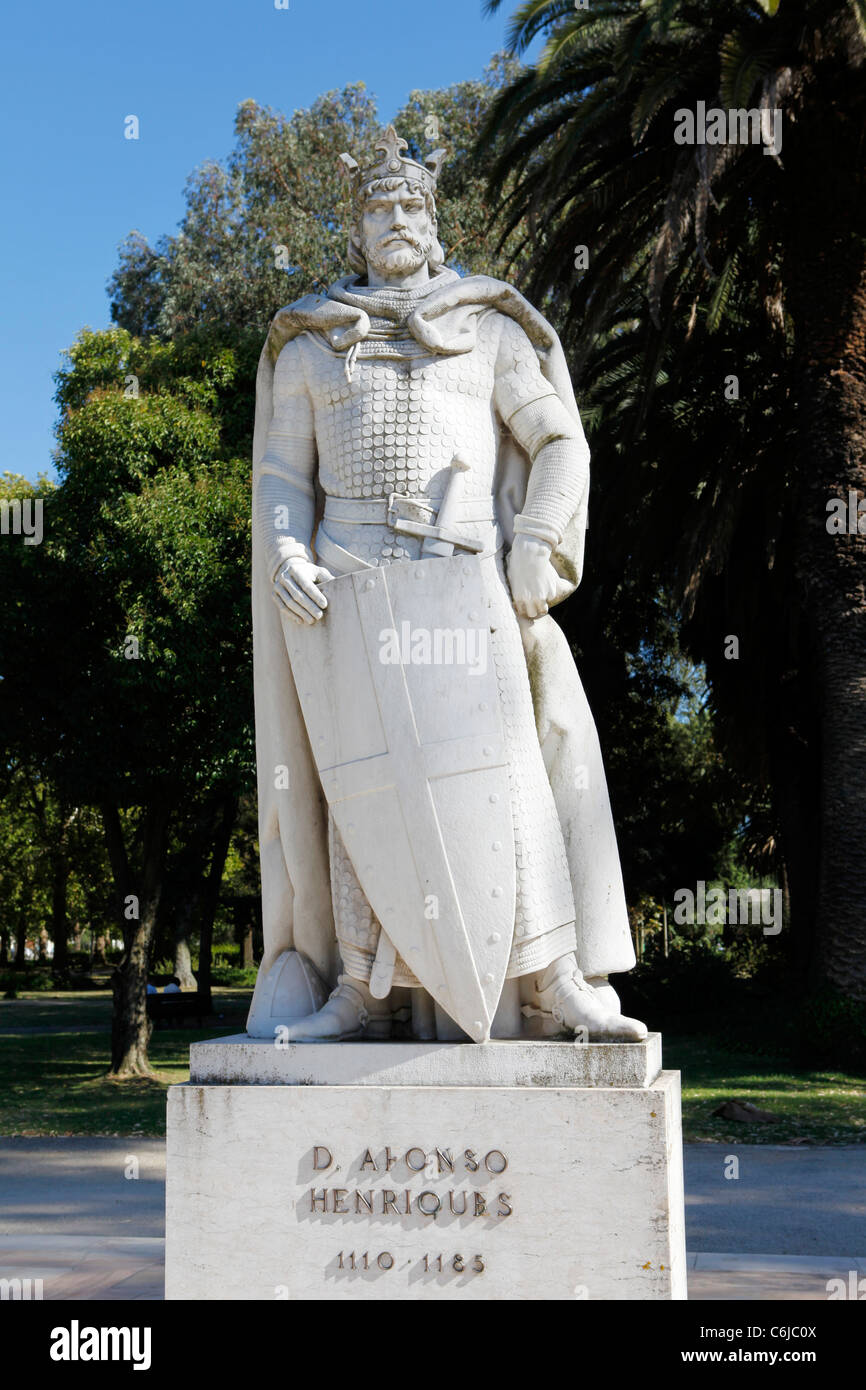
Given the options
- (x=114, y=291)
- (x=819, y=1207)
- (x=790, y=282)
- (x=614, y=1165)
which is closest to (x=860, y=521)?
(x=790, y=282)

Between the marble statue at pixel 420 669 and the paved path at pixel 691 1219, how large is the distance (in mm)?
2044

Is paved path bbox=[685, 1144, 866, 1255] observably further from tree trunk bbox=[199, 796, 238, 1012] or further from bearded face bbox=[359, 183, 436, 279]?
tree trunk bbox=[199, 796, 238, 1012]

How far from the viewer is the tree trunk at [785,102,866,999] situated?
1480cm

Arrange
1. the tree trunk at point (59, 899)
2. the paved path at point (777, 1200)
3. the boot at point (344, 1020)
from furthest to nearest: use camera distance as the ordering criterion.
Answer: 1. the tree trunk at point (59, 899)
2. the paved path at point (777, 1200)
3. the boot at point (344, 1020)

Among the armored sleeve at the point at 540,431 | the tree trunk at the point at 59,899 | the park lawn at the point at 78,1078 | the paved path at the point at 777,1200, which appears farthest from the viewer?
the tree trunk at the point at 59,899

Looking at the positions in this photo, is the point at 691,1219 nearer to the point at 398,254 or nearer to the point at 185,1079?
the point at 398,254

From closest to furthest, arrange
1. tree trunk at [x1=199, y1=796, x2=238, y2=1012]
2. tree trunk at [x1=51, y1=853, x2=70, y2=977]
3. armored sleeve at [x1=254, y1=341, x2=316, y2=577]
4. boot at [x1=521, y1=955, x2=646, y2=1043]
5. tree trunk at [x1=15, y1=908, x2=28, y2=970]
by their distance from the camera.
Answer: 1. boot at [x1=521, y1=955, x2=646, y2=1043]
2. armored sleeve at [x1=254, y1=341, x2=316, y2=577]
3. tree trunk at [x1=199, y1=796, x2=238, y2=1012]
4. tree trunk at [x1=51, y1=853, x2=70, y2=977]
5. tree trunk at [x1=15, y1=908, x2=28, y2=970]

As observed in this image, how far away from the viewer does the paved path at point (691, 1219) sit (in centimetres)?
602

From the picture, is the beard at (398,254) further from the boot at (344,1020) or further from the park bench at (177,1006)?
the park bench at (177,1006)

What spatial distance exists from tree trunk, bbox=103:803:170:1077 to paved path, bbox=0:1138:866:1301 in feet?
12.7

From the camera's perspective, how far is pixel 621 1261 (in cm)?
381

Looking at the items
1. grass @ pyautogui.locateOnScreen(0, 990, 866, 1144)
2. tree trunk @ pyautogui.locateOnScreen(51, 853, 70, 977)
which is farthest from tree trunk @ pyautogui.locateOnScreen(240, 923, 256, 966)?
grass @ pyautogui.locateOnScreen(0, 990, 866, 1144)

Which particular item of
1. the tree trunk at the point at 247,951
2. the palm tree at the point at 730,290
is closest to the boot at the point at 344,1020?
the palm tree at the point at 730,290
